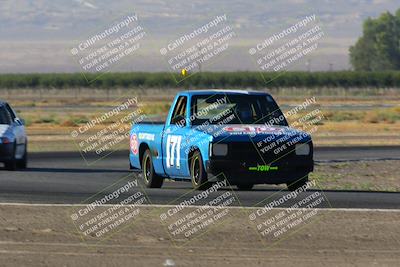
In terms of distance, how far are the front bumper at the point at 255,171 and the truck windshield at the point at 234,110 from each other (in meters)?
1.01

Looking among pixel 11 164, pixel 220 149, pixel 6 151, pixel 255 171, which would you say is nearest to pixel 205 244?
pixel 220 149

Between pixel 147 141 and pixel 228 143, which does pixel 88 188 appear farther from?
pixel 228 143

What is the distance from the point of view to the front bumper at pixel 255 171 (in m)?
20.5

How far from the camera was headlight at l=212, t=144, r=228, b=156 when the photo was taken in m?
20.4

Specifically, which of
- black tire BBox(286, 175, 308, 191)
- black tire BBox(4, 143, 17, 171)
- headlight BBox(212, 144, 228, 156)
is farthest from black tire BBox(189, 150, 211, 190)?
black tire BBox(4, 143, 17, 171)

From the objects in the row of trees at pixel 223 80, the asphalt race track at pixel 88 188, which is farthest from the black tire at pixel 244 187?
the row of trees at pixel 223 80

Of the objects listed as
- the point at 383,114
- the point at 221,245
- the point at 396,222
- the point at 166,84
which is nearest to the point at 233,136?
the point at 396,222

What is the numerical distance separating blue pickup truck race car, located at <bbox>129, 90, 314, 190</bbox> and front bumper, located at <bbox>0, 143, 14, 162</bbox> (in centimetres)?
522

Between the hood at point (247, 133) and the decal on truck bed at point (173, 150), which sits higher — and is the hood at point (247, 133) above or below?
above

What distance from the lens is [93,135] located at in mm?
50000

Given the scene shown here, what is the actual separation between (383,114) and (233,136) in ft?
178

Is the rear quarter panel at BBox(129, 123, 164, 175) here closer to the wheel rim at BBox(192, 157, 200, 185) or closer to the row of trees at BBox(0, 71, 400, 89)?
the wheel rim at BBox(192, 157, 200, 185)

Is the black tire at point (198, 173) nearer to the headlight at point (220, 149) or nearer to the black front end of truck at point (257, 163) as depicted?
the black front end of truck at point (257, 163)

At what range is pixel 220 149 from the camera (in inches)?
806
